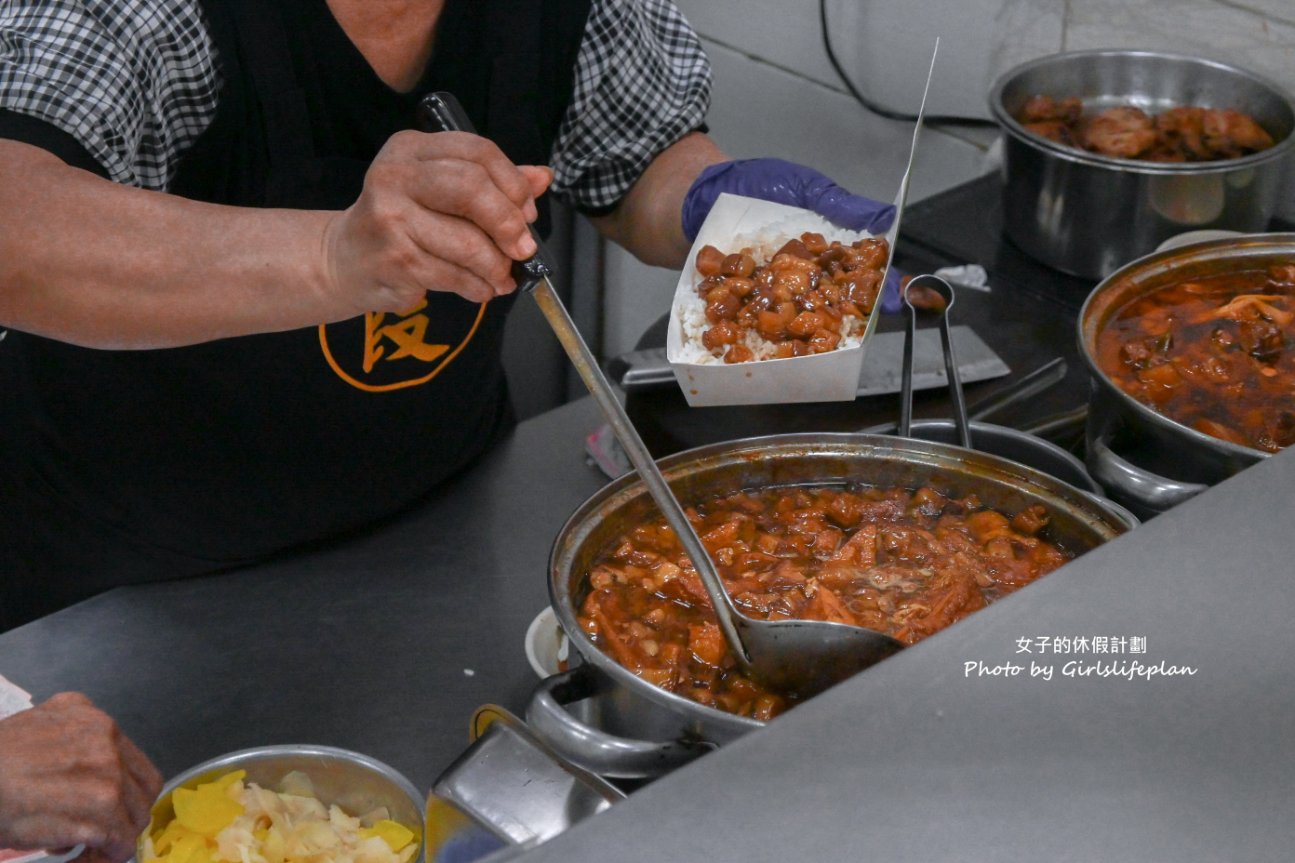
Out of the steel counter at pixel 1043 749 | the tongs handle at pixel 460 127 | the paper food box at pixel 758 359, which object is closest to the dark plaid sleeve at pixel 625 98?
the paper food box at pixel 758 359

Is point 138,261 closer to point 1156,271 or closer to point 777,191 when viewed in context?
point 777,191

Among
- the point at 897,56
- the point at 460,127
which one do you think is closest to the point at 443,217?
the point at 460,127

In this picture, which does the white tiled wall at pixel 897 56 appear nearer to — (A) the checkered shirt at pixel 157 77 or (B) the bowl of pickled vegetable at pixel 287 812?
(A) the checkered shirt at pixel 157 77

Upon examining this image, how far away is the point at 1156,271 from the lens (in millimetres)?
1532

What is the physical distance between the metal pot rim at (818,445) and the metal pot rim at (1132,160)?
0.90 m

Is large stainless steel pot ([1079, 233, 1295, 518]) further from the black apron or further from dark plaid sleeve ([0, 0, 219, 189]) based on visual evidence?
dark plaid sleeve ([0, 0, 219, 189])

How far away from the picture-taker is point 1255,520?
2.36 ft

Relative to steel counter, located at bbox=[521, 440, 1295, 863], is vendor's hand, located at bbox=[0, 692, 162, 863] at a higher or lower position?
lower

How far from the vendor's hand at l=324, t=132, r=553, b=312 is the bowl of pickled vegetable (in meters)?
0.49

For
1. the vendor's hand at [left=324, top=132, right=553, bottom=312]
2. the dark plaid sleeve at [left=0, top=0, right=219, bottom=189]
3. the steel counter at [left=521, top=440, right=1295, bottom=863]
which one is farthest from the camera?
the dark plaid sleeve at [left=0, top=0, right=219, bottom=189]

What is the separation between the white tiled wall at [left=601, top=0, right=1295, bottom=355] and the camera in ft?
7.41

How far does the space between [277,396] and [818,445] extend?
82 cm

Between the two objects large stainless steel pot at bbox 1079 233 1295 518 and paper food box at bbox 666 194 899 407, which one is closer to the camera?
large stainless steel pot at bbox 1079 233 1295 518

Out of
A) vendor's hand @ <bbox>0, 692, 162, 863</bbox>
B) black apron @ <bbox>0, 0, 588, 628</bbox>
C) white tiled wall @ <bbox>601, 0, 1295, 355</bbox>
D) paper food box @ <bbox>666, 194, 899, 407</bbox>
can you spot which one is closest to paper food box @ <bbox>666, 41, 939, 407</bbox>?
paper food box @ <bbox>666, 194, 899, 407</bbox>
